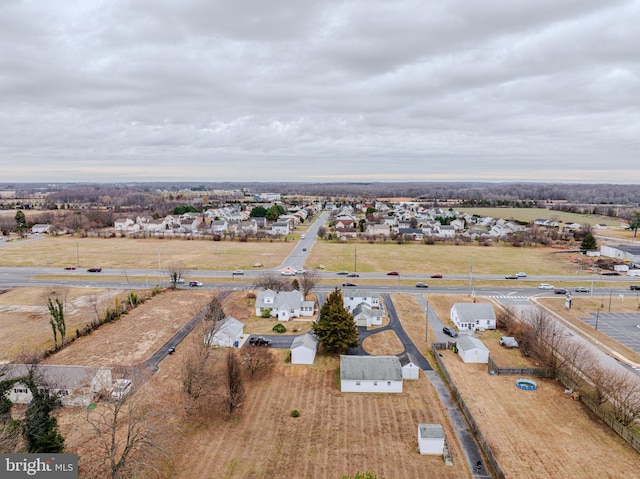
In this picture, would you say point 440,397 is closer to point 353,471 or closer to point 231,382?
point 353,471

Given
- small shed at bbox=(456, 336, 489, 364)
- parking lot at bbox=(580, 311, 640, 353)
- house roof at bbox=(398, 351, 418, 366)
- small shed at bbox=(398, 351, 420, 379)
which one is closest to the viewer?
small shed at bbox=(398, 351, 420, 379)

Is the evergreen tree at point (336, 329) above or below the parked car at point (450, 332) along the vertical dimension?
above

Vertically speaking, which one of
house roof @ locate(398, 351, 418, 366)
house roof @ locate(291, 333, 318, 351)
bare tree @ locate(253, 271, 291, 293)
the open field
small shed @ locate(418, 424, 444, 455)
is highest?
bare tree @ locate(253, 271, 291, 293)

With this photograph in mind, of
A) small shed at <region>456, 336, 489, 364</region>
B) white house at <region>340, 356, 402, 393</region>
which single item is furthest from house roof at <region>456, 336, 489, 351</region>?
white house at <region>340, 356, 402, 393</region>

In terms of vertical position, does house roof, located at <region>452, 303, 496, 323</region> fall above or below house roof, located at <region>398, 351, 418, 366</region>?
above

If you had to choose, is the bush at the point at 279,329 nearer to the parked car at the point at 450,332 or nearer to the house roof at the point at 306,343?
the house roof at the point at 306,343

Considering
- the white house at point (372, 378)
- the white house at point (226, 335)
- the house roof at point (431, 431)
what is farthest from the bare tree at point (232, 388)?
the house roof at point (431, 431)

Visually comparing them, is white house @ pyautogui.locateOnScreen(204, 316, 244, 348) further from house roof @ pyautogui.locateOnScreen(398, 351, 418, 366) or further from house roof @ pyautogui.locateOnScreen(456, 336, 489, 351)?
house roof @ pyautogui.locateOnScreen(456, 336, 489, 351)
